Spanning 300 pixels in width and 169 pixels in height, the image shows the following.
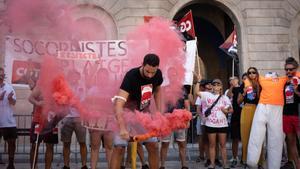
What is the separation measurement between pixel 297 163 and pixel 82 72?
4.56 m

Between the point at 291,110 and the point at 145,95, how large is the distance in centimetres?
381

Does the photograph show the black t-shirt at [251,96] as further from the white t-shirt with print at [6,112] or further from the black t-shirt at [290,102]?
the white t-shirt with print at [6,112]

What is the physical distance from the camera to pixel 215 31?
2019 cm

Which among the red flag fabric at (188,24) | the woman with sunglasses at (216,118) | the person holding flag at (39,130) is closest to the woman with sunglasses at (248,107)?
the woman with sunglasses at (216,118)

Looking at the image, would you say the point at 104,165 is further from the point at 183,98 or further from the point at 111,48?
the point at 111,48

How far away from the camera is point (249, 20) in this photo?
15523 mm

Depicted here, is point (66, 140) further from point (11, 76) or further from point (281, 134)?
point (281, 134)

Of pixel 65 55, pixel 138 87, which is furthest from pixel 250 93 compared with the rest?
pixel 65 55

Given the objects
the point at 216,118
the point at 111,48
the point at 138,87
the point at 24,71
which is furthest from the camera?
the point at 216,118

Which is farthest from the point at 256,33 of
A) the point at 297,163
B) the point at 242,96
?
the point at 297,163

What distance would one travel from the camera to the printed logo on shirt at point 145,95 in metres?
5.88

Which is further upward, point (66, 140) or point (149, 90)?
point (149, 90)

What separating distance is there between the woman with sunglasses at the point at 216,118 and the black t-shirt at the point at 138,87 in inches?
108

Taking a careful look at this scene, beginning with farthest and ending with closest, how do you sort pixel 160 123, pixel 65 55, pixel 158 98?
pixel 65 55
pixel 158 98
pixel 160 123
